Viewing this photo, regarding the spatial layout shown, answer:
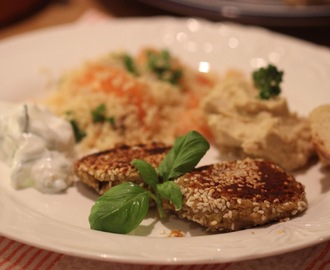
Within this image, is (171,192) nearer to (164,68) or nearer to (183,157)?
(183,157)

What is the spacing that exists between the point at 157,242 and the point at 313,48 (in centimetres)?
206

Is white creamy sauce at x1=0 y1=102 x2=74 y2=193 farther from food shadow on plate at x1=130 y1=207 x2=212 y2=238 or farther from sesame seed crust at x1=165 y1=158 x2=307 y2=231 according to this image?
sesame seed crust at x1=165 y1=158 x2=307 y2=231

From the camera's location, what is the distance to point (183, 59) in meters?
3.66

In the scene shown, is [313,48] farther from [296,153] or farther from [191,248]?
[191,248]

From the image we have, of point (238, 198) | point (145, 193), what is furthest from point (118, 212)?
point (238, 198)

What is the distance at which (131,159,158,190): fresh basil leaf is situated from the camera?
2.11 meters

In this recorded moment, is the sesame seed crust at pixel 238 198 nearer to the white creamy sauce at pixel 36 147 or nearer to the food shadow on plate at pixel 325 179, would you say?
the food shadow on plate at pixel 325 179

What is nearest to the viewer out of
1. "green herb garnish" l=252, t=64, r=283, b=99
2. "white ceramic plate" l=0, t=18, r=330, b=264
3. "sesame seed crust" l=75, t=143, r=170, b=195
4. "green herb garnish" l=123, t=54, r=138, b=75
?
"white ceramic plate" l=0, t=18, r=330, b=264

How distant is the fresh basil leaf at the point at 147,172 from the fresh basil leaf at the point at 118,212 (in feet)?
0.41

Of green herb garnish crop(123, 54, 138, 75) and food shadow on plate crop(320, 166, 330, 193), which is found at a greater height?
green herb garnish crop(123, 54, 138, 75)

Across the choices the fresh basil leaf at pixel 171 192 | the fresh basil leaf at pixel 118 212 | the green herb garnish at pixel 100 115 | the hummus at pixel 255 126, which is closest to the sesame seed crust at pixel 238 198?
the fresh basil leaf at pixel 171 192

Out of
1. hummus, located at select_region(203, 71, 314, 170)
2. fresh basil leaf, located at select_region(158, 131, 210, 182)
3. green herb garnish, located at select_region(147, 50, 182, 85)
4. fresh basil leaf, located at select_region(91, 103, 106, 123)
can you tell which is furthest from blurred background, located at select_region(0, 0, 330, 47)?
fresh basil leaf, located at select_region(158, 131, 210, 182)

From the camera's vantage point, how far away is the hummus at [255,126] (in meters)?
2.48

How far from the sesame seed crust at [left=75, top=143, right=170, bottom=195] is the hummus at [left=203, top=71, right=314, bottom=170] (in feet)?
1.20
